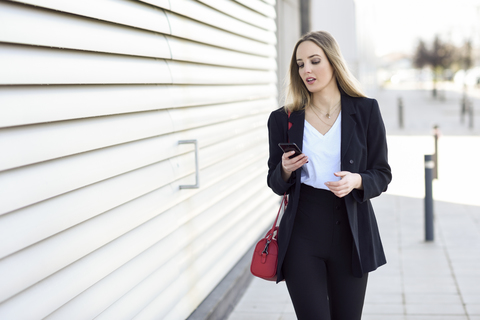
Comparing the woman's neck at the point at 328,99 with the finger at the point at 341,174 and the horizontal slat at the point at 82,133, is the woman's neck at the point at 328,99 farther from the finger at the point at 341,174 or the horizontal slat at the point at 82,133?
the horizontal slat at the point at 82,133

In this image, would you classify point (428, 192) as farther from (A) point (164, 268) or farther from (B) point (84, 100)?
(B) point (84, 100)

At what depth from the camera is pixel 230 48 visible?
5.05m

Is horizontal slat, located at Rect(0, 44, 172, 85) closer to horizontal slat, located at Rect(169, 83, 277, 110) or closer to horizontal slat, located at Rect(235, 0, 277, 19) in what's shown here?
horizontal slat, located at Rect(169, 83, 277, 110)

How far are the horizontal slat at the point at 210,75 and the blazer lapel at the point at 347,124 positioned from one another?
1.27 meters

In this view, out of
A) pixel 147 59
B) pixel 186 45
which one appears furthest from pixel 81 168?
pixel 186 45

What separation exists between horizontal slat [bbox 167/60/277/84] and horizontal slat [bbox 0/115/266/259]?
1.23 ft

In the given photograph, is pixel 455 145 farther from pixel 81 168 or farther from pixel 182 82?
pixel 81 168

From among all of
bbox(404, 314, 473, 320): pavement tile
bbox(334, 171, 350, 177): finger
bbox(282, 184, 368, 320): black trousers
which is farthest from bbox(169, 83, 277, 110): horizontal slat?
bbox(404, 314, 473, 320): pavement tile

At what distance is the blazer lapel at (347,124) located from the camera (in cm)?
272

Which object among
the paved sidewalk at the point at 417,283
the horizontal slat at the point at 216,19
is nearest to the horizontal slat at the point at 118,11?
the horizontal slat at the point at 216,19

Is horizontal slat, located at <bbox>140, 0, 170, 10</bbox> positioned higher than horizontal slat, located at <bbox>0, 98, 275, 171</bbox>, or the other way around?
horizontal slat, located at <bbox>140, 0, 170, 10</bbox>

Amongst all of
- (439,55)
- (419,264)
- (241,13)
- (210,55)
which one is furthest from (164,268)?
(439,55)

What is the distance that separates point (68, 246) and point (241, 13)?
354 centimetres

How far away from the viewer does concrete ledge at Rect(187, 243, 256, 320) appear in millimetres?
4027
